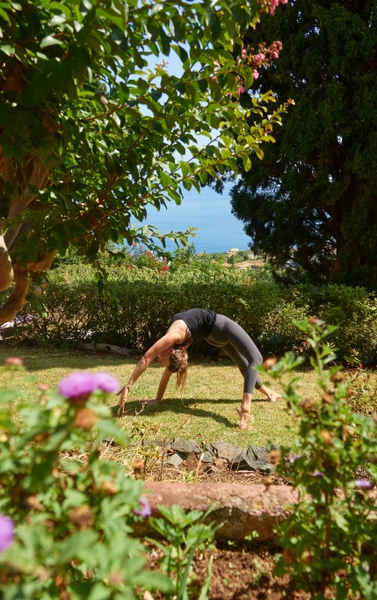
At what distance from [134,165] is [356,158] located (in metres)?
7.17

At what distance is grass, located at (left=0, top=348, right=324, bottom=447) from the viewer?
4.19 meters

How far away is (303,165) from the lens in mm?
9070

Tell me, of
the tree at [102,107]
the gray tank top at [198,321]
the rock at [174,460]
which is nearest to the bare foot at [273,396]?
the gray tank top at [198,321]

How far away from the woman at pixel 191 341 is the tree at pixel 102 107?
190 centimetres

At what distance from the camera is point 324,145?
8422 mm

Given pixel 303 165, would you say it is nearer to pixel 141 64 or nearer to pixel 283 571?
pixel 141 64


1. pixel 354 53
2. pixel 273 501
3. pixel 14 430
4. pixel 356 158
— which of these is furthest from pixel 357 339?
pixel 14 430

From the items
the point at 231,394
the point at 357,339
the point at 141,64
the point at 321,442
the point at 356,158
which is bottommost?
the point at 231,394

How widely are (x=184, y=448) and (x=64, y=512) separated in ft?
9.31

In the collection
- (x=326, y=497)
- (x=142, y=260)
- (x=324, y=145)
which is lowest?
(x=326, y=497)

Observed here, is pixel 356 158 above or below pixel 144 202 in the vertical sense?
above

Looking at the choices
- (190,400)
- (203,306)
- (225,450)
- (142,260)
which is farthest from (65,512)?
(142,260)

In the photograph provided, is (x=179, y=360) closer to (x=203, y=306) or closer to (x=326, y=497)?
(x=203, y=306)

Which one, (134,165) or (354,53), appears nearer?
(134,165)
